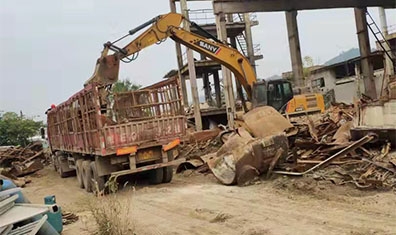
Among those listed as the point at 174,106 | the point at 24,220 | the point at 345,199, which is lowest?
the point at 345,199

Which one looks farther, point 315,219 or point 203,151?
point 203,151

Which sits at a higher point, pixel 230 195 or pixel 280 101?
pixel 280 101

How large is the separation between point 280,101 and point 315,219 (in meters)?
12.3

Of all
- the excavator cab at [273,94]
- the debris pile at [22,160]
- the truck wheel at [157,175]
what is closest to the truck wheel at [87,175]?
the truck wheel at [157,175]

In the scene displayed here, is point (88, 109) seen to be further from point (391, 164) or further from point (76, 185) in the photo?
point (391, 164)

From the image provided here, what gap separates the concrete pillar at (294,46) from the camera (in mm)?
26922

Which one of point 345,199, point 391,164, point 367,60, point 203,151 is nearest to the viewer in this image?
point 345,199

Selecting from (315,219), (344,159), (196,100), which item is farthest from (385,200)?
(196,100)

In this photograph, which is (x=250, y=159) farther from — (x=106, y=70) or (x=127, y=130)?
(x=106, y=70)

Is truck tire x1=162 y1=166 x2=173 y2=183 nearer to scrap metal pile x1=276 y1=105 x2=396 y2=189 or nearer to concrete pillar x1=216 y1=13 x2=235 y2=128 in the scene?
scrap metal pile x1=276 y1=105 x2=396 y2=189

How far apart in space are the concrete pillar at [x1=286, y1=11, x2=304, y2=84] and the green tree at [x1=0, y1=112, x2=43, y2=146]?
21814mm

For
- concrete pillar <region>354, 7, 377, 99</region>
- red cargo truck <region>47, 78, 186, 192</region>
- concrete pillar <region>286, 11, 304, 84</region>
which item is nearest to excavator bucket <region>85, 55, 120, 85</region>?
red cargo truck <region>47, 78, 186, 192</region>

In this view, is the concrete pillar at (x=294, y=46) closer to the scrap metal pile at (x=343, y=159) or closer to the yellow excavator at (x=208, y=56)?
the yellow excavator at (x=208, y=56)

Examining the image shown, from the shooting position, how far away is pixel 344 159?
32.6 feet
